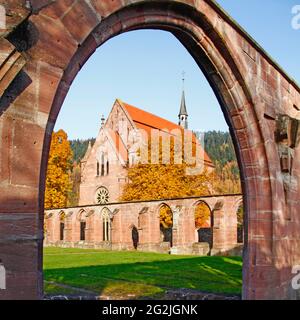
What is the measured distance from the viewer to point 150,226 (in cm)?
2752

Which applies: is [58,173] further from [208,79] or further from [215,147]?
[215,147]

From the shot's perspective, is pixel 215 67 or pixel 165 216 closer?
pixel 215 67

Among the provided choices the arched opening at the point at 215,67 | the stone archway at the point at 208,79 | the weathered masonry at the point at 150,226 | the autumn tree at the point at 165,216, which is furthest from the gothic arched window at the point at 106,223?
the arched opening at the point at 215,67

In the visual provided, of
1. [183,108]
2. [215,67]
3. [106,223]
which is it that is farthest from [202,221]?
[183,108]

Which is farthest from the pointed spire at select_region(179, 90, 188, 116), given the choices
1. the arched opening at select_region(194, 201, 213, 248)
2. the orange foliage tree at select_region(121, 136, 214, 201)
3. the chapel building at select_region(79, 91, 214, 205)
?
the arched opening at select_region(194, 201, 213, 248)

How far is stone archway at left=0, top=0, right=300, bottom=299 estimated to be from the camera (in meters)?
2.22

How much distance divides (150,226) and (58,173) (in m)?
11.7

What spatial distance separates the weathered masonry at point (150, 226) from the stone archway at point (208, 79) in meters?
18.9

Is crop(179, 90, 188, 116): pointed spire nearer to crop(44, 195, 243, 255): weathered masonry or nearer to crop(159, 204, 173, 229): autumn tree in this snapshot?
crop(44, 195, 243, 255): weathered masonry

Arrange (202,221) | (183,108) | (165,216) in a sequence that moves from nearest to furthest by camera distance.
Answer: (165,216) → (202,221) → (183,108)

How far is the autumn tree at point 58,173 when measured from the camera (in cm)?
3533

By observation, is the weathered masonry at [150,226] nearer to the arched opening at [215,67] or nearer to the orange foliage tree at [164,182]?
the orange foliage tree at [164,182]

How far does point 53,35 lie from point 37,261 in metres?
1.34
